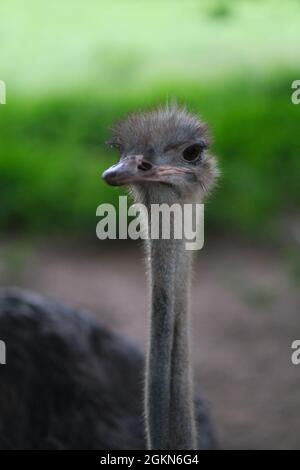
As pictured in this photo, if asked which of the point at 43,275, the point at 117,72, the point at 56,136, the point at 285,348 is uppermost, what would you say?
the point at 117,72

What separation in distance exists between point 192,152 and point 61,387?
2.99ft

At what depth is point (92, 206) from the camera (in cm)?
591

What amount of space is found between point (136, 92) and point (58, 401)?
14.1 feet

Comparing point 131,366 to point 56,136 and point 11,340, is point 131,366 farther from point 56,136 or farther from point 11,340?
point 56,136

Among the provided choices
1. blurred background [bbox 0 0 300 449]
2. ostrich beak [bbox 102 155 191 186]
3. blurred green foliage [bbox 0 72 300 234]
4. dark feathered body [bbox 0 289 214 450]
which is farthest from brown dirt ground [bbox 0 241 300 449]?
ostrich beak [bbox 102 155 191 186]

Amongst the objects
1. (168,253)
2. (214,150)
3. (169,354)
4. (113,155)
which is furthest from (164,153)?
(113,155)

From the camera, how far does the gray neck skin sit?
7.90 ft

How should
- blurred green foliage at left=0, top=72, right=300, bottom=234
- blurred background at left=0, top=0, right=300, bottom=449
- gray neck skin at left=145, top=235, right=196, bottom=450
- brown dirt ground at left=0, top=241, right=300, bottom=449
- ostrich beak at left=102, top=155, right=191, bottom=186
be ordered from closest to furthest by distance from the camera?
ostrich beak at left=102, top=155, right=191, bottom=186 < gray neck skin at left=145, top=235, right=196, bottom=450 < brown dirt ground at left=0, top=241, right=300, bottom=449 < blurred background at left=0, top=0, right=300, bottom=449 < blurred green foliage at left=0, top=72, right=300, bottom=234

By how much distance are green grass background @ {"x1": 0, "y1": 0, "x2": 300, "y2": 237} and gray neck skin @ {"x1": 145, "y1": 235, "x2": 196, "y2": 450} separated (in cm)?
266

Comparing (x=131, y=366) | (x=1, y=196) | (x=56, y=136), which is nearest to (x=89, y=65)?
(x=56, y=136)

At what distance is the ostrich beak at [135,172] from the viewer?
2160mm

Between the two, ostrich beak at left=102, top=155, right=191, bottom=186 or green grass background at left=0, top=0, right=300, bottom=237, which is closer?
ostrich beak at left=102, top=155, right=191, bottom=186

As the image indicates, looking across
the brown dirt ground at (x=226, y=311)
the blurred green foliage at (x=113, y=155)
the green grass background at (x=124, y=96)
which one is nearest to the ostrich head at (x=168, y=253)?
the brown dirt ground at (x=226, y=311)

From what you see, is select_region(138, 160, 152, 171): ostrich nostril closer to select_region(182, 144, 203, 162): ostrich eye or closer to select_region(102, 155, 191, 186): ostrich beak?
select_region(102, 155, 191, 186): ostrich beak
